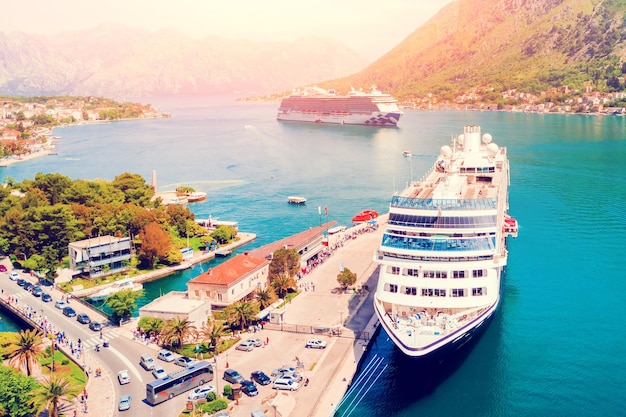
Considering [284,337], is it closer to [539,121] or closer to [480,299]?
[480,299]

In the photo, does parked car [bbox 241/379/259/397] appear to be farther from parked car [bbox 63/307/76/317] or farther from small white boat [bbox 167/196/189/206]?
small white boat [bbox 167/196/189/206]

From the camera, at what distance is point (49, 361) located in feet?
111

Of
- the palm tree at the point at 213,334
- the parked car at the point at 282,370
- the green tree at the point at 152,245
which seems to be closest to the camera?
the parked car at the point at 282,370

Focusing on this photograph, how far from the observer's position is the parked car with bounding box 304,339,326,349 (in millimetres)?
34094

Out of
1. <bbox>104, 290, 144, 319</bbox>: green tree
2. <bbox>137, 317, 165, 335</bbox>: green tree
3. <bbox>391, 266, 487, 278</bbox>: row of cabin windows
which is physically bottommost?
<bbox>137, 317, 165, 335</bbox>: green tree

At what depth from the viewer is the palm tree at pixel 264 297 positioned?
135 ft

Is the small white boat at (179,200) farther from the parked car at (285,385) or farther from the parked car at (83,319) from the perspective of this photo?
the parked car at (285,385)

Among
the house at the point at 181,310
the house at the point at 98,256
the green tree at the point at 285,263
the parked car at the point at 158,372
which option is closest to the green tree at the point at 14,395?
the parked car at the point at 158,372

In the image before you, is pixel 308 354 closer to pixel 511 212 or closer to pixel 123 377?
pixel 123 377

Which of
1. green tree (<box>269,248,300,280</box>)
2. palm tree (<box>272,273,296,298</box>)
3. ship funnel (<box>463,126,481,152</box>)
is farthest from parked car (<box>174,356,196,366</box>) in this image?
ship funnel (<box>463,126,481,152</box>)

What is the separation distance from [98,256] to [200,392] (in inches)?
1012

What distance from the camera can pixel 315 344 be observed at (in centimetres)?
3416

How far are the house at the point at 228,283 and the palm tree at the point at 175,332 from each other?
567 centimetres

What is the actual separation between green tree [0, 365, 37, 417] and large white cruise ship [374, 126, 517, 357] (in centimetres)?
1758
